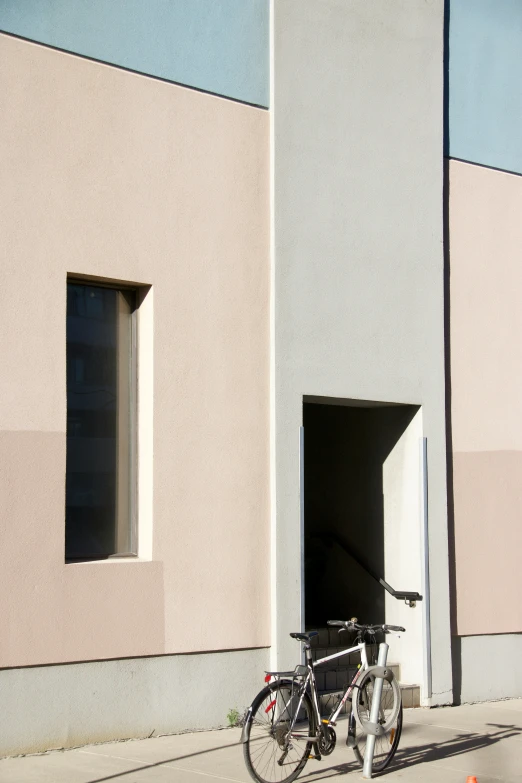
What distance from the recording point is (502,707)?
11.0m

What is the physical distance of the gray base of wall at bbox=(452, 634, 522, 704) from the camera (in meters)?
11.2

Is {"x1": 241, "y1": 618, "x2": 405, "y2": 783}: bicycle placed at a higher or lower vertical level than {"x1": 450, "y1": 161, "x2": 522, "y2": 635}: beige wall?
lower

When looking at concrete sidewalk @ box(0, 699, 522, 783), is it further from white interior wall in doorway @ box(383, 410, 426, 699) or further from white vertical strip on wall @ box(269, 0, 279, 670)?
white interior wall in doorway @ box(383, 410, 426, 699)

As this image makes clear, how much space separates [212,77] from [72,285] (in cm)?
240

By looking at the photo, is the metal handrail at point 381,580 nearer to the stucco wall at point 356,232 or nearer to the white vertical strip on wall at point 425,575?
the white vertical strip on wall at point 425,575

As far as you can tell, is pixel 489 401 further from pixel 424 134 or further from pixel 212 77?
pixel 212 77

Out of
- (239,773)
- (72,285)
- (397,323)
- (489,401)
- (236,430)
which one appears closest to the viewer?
(239,773)

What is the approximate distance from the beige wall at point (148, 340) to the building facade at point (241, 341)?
0.07 ft

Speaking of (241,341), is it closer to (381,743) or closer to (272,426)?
(272,426)

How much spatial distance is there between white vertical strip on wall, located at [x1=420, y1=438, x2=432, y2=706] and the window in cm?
323

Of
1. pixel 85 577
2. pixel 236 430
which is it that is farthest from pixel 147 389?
pixel 85 577

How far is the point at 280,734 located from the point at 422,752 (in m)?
1.86

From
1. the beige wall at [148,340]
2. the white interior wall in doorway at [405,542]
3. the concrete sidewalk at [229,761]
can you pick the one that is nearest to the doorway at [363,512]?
the white interior wall in doorway at [405,542]

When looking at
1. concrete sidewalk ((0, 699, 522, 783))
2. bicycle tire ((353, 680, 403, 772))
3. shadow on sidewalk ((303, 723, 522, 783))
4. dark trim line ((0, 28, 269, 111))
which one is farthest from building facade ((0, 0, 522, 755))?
bicycle tire ((353, 680, 403, 772))
